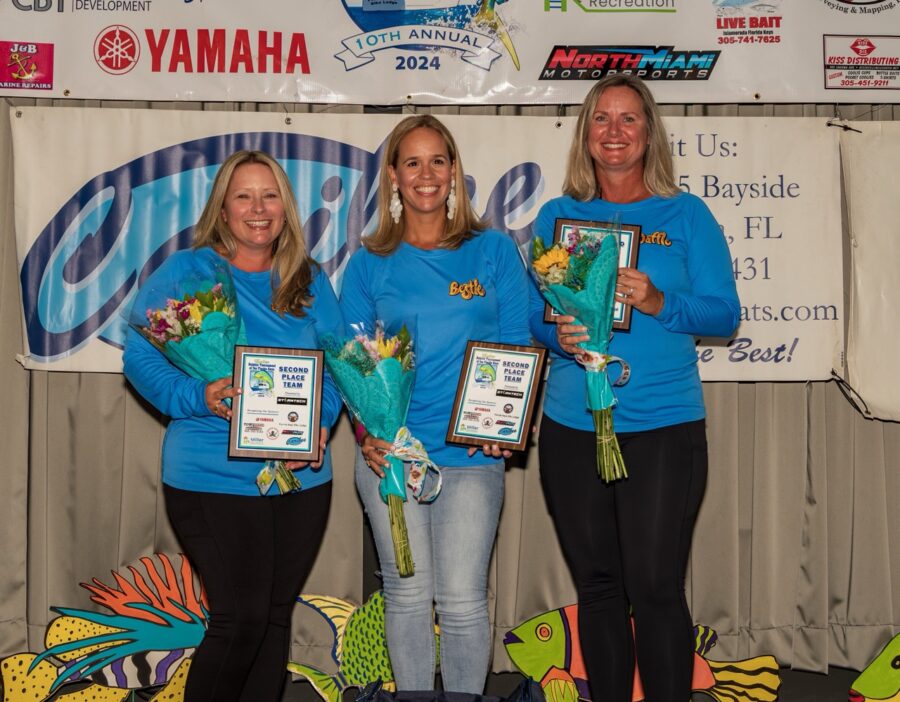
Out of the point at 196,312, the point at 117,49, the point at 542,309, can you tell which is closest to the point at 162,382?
the point at 196,312

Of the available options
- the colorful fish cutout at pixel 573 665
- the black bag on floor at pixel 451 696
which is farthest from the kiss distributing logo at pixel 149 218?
the black bag on floor at pixel 451 696

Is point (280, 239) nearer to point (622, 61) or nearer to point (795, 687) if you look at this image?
point (622, 61)

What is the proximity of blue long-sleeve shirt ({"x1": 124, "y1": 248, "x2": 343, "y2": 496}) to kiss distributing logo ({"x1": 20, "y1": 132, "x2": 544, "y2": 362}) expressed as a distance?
0.97m

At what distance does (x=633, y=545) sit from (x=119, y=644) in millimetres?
2147

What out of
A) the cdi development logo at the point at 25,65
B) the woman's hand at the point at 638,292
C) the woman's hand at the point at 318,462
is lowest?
the woman's hand at the point at 318,462

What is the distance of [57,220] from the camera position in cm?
358

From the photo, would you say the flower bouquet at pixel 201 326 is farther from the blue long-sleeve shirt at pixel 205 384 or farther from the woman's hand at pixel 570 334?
the woman's hand at pixel 570 334

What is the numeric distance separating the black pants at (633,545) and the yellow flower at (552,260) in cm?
43

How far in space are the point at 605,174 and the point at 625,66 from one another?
1.10 meters

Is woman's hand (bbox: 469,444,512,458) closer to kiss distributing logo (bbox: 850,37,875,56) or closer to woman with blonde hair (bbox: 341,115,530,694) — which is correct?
woman with blonde hair (bbox: 341,115,530,694)

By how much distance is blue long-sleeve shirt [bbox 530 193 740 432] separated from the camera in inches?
96.8

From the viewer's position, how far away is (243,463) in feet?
8.27

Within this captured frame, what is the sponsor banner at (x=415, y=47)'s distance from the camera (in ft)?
11.6

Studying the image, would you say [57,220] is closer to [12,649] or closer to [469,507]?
[12,649]
